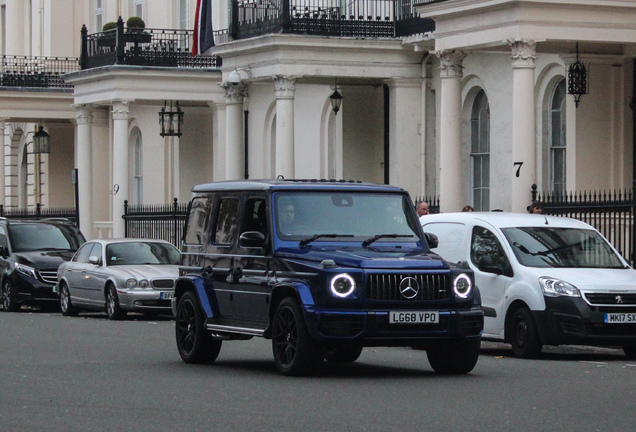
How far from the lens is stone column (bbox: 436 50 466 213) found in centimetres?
2708

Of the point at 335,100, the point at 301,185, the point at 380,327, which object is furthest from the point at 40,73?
the point at 380,327

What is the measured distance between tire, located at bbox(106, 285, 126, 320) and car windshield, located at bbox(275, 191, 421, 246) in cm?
1074

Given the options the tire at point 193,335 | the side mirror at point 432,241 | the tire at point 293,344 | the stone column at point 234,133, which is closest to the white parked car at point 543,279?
the side mirror at point 432,241

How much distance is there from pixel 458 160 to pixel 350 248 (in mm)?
13180

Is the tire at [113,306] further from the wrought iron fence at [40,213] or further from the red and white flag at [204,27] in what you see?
the wrought iron fence at [40,213]

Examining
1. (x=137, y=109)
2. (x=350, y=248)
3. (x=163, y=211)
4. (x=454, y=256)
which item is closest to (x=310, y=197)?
(x=350, y=248)

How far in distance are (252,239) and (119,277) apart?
11.0m

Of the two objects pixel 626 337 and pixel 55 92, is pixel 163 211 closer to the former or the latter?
pixel 55 92

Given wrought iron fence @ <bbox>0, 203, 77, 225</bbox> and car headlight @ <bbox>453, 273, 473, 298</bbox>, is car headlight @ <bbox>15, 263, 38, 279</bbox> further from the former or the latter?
car headlight @ <bbox>453, 273, 473, 298</bbox>

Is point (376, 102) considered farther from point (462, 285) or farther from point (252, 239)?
point (462, 285)

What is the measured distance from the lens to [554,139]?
28.8 m

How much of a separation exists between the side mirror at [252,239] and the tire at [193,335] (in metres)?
1.24

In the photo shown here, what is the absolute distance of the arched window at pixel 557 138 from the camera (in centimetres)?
2856

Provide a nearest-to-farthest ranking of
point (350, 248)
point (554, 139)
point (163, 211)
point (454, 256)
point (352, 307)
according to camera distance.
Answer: point (352, 307) < point (350, 248) < point (454, 256) < point (554, 139) < point (163, 211)
